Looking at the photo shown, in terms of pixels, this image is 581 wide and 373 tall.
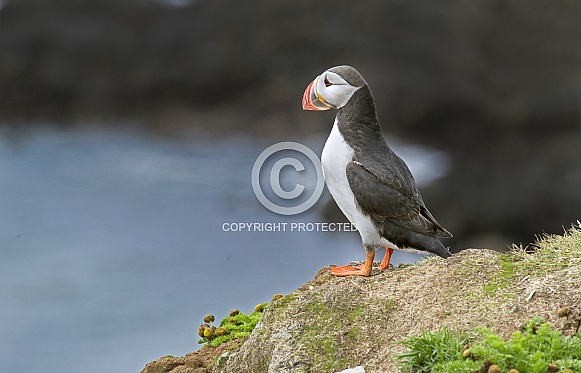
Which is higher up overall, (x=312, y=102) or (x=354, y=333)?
(x=312, y=102)

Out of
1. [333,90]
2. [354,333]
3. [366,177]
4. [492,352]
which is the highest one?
[333,90]

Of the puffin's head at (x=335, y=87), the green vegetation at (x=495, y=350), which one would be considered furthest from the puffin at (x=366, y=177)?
Result: the green vegetation at (x=495, y=350)

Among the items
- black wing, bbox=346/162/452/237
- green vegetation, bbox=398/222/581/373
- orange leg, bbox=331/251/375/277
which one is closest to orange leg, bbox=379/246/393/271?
orange leg, bbox=331/251/375/277

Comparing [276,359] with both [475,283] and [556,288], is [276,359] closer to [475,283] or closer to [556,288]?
[475,283]

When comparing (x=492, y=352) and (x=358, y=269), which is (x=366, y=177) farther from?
(x=492, y=352)

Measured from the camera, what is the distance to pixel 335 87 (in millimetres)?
5027

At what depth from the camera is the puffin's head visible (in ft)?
16.4

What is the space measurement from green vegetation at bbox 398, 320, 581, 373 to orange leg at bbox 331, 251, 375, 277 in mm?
1138

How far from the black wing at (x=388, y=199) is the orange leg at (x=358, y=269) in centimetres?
28

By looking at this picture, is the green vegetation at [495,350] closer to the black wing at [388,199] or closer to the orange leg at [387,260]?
the black wing at [388,199]

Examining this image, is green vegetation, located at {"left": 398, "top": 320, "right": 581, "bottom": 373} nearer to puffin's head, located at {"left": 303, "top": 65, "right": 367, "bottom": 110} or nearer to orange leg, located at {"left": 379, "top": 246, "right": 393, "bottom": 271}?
orange leg, located at {"left": 379, "top": 246, "right": 393, "bottom": 271}

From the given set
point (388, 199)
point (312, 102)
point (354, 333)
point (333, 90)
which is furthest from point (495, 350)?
point (312, 102)

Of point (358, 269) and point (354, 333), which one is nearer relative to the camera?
point (354, 333)

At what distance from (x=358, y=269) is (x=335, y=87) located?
127 centimetres
